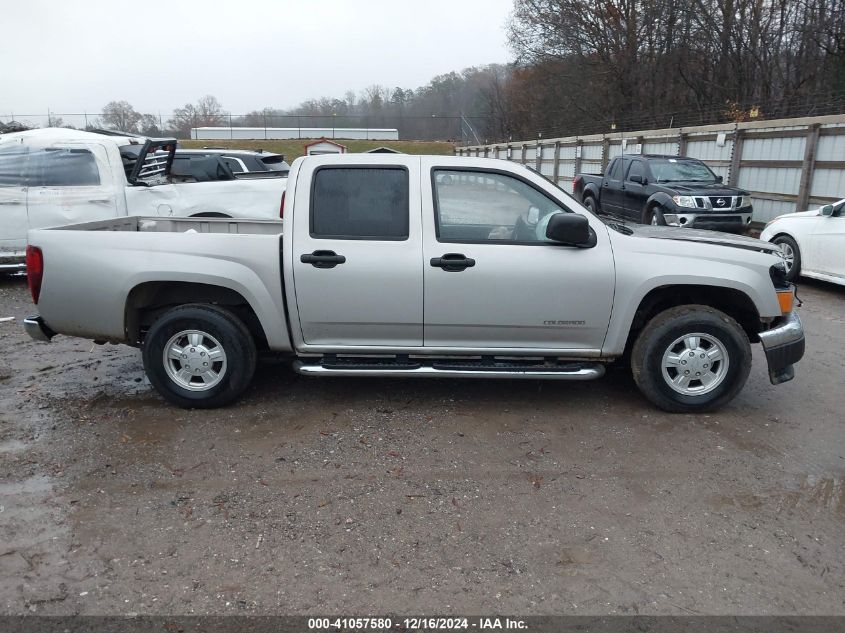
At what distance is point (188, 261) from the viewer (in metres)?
4.71

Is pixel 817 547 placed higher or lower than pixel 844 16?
lower

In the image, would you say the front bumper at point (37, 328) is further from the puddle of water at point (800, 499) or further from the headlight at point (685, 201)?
the headlight at point (685, 201)

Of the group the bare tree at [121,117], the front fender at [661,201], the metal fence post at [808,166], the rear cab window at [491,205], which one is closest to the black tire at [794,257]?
the front fender at [661,201]

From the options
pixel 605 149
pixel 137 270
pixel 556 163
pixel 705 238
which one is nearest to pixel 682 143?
pixel 605 149

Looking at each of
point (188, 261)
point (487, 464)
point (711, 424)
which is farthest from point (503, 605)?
point (188, 261)

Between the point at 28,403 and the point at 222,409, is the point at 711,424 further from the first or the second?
the point at 28,403

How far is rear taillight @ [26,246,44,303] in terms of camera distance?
4773mm

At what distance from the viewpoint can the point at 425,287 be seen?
4.62m

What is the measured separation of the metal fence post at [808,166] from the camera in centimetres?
1369

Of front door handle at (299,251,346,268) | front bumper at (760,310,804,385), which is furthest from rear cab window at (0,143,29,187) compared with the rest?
front bumper at (760,310,804,385)

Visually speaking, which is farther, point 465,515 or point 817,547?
point 465,515

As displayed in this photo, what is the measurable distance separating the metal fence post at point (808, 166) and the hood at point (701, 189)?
52.1 inches

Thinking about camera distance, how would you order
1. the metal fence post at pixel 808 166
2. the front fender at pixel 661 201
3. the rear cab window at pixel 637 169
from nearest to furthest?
the front fender at pixel 661 201 < the metal fence post at pixel 808 166 < the rear cab window at pixel 637 169

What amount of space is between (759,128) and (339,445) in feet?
48.8
